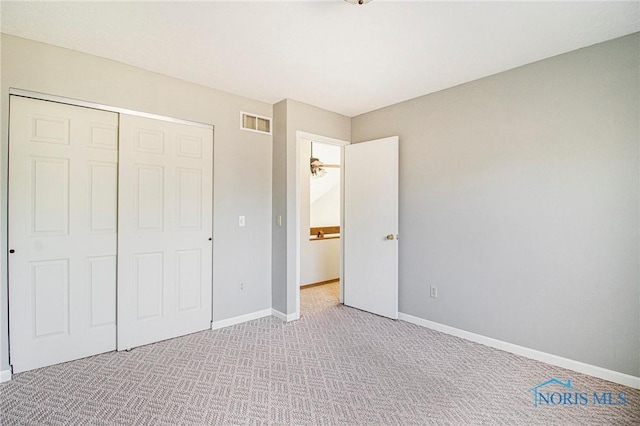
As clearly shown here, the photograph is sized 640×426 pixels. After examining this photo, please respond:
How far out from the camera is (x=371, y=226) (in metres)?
3.84

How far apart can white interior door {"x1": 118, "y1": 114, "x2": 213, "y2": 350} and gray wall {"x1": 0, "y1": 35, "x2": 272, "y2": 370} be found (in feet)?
0.44

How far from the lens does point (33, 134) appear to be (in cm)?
236

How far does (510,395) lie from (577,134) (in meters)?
2.03

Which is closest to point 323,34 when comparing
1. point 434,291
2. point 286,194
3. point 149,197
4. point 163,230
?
point 286,194

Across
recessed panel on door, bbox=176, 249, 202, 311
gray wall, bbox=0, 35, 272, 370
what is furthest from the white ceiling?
recessed panel on door, bbox=176, 249, 202, 311

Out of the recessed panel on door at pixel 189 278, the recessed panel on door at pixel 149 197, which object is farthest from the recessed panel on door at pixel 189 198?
the recessed panel on door at pixel 189 278

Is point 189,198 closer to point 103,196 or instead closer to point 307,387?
point 103,196

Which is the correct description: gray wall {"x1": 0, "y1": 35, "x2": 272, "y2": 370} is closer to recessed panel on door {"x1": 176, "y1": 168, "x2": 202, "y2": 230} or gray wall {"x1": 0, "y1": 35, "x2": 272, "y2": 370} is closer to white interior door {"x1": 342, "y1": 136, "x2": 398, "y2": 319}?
recessed panel on door {"x1": 176, "y1": 168, "x2": 202, "y2": 230}

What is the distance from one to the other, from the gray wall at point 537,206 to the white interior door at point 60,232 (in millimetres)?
3038

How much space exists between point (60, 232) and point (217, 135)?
162 centimetres

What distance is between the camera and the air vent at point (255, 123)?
3508 millimetres

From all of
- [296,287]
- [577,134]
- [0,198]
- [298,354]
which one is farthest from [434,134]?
[0,198]

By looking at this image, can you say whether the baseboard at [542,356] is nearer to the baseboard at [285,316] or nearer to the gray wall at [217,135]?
the baseboard at [285,316]

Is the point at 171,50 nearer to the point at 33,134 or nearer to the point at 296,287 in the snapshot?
the point at 33,134
